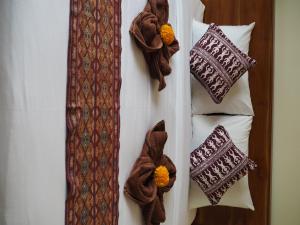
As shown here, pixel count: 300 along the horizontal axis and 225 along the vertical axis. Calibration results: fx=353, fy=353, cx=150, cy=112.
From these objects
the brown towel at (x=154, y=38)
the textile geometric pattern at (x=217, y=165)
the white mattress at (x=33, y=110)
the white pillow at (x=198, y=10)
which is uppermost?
the white pillow at (x=198, y=10)

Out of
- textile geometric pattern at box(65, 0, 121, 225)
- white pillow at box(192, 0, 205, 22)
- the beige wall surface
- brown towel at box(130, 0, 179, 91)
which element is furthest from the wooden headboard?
textile geometric pattern at box(65, 0, 121, 225)

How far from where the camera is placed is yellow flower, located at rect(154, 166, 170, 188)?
1635 mm

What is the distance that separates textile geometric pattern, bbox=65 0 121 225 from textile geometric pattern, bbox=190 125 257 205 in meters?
0.83

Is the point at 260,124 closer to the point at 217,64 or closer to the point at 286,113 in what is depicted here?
the point at 286,113

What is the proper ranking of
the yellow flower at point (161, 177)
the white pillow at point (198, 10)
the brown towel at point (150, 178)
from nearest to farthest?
the brown towel at point (150, 178) → the yellow flower at point (161, 177) → the white pillow at point (198, 10)

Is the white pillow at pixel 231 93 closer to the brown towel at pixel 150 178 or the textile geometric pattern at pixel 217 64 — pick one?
the textile geometric pattern at pixel 217 64

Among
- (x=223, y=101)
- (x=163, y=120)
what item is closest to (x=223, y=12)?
(x=223, y=101)

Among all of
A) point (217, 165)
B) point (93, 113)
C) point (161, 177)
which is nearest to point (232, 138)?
point (217, 165)

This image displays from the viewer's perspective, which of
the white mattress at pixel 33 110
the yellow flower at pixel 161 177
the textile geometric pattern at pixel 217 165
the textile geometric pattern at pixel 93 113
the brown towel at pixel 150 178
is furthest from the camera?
the textile geometric pattern at pixel 217 165

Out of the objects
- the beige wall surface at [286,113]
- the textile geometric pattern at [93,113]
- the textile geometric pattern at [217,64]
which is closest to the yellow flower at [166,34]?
the textile geometric pattern at [93,113]

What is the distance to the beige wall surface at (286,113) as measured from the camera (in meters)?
2.52

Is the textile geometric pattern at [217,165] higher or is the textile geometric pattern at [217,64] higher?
the textile geometric pattern at [217,64]

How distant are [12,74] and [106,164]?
521 millimetres

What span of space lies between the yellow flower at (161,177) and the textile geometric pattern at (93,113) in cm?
26
